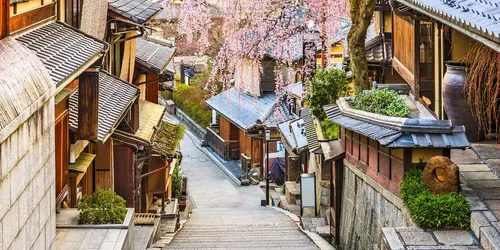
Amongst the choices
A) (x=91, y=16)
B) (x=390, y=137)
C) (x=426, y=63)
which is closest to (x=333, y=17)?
(x=426, y=63)

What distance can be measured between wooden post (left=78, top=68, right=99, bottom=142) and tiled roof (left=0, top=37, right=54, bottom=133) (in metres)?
3.58

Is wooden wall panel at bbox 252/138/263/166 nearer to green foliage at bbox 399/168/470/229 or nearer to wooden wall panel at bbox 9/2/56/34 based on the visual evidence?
wooden wall panel at bbox 9/2/56/34

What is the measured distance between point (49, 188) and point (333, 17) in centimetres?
1525

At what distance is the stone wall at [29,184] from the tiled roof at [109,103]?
402cm

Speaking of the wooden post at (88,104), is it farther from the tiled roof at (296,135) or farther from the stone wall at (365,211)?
the tiled roof at (296,135)

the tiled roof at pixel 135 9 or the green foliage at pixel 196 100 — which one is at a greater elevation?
the tiled roof at pixel 135 9

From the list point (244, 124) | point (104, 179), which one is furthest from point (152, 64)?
point (244, 124)

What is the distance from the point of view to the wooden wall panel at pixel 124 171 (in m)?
16.9

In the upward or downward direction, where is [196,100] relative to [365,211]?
upward

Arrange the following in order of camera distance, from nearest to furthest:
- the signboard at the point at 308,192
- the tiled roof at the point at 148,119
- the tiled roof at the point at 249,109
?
1. the tiled roof at the point at 148,119
2. the signboard at the point at 308,192
3. the tiled roof at the point at 249,109

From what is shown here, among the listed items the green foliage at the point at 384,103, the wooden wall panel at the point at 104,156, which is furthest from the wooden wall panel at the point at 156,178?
the green foliage at the point at 384,103

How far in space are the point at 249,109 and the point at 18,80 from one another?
31315 mm

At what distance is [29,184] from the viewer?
23.2 ft

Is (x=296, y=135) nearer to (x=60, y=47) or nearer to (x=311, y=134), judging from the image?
(x=311, y=134)
